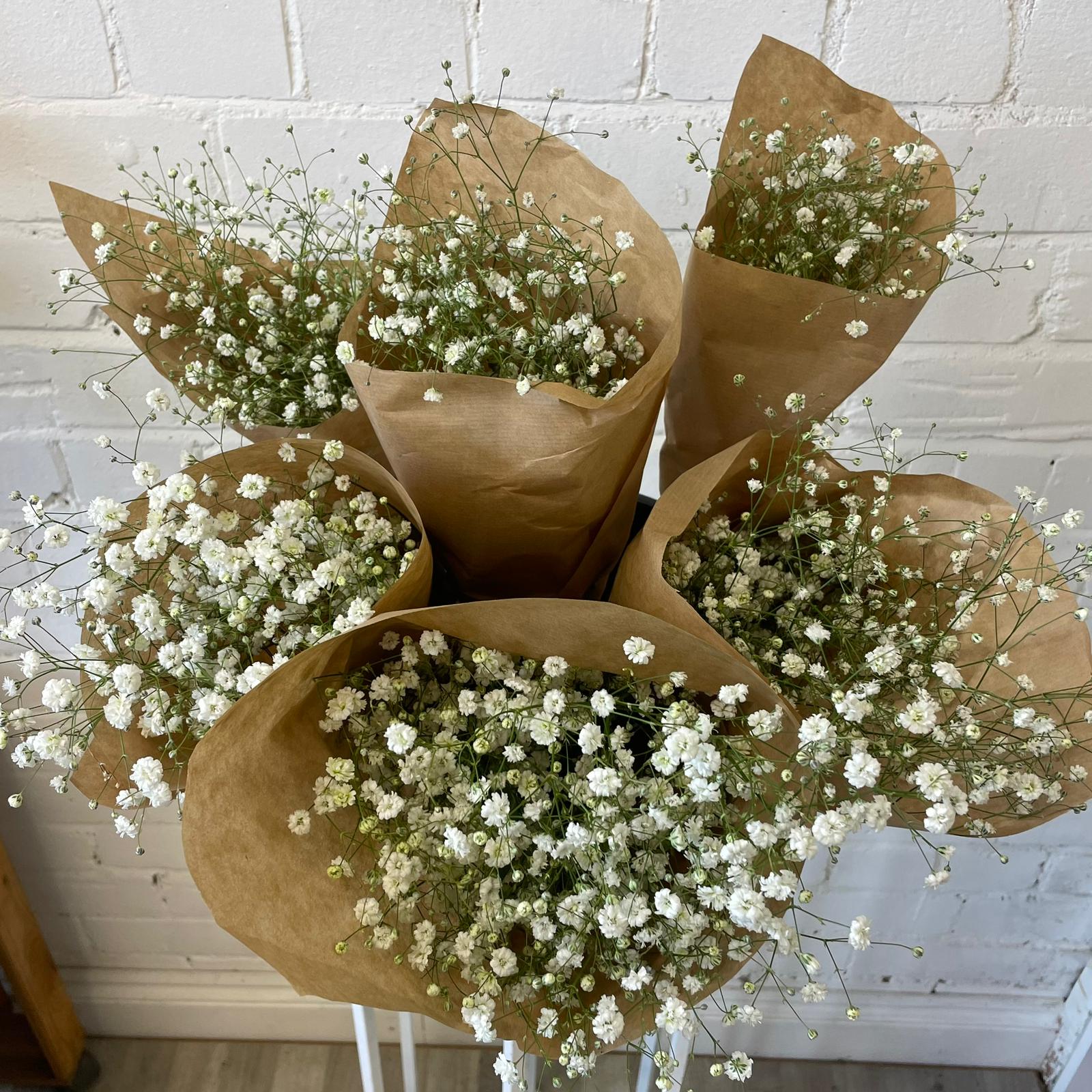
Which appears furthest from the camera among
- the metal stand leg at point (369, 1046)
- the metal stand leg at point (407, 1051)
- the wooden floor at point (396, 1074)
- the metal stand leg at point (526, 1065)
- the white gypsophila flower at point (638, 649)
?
the wooden floor at point (396, 1074)

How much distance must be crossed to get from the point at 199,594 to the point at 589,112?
0.60m

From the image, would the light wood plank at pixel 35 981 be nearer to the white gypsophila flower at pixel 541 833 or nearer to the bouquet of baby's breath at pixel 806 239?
the white gypsophila flower at pixel 541 833

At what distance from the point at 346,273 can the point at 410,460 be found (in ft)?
0.62

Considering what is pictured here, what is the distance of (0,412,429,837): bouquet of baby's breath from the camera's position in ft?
1.75

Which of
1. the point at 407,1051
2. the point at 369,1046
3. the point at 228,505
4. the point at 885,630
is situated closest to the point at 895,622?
the point at 885,630

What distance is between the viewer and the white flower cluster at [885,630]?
540mm

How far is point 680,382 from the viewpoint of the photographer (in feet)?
2.31

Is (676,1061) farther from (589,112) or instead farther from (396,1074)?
(396,1074)

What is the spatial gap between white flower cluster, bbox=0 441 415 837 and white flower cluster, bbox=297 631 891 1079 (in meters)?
0.06

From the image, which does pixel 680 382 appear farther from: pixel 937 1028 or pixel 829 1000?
pixel 937 1028

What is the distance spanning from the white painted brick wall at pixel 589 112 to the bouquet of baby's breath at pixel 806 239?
0.26 m

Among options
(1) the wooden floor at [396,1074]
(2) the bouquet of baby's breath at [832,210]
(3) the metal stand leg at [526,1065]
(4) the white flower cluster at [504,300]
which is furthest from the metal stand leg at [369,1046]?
(2) the bouquet of baby's breath at [832,210]

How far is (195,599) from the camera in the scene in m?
0.59

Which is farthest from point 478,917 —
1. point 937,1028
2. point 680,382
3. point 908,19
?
point 937,1028
